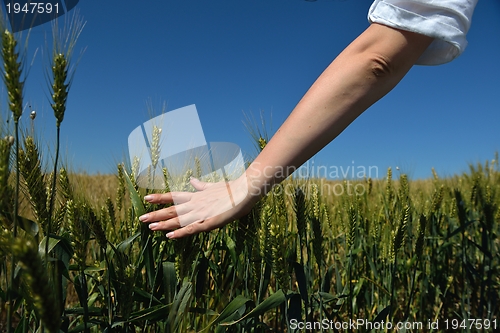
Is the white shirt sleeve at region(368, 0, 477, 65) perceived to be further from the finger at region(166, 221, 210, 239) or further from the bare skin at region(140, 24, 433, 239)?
the finger at region(166, 221, 210, 239)

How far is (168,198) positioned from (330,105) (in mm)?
502

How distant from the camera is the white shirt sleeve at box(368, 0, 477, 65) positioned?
0.90 meters

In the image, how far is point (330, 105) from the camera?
2.92ft

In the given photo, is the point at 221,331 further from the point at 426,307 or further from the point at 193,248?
the point at 426,307

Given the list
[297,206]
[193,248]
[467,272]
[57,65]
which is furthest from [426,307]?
[57,65]

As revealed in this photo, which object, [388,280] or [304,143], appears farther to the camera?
[388,280]

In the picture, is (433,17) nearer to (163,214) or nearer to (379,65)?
(379,65)

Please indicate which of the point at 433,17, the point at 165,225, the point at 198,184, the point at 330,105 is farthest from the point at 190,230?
the point at 433,17

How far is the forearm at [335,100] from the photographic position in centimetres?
89

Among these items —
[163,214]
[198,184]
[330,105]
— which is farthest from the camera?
[198,184]

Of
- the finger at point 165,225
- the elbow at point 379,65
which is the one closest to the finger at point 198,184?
the finger at point 165,225

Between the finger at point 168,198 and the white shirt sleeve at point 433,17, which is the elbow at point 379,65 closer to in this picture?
the white shirt sleeve at point 433,17

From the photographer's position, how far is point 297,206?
1188 mm

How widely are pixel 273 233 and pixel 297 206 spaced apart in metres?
0.17
